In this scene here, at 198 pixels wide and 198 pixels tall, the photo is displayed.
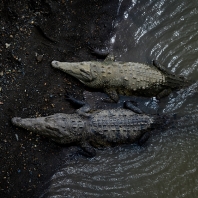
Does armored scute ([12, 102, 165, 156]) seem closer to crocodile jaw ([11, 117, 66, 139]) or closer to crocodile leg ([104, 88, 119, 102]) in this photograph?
crocodile jaw ([11, 117, 66, 139])

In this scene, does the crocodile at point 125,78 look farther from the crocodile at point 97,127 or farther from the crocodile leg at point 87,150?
the crocodile leg at point 87,150

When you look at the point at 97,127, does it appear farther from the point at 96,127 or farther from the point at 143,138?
the point at 143,138

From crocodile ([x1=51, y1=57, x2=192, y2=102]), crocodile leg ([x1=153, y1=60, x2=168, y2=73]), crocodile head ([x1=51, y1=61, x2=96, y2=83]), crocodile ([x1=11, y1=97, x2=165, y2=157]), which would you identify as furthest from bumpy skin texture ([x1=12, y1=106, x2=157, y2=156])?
crocodile leg ([x1=153, y1=60, x2=168, y2=73])

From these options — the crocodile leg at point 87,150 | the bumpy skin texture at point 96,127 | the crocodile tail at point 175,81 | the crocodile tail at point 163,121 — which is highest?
the crocodile tail at point 175,81

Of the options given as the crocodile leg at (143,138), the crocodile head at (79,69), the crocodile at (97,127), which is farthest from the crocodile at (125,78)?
the crocodile leg at (143,138)

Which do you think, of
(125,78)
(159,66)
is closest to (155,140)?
(125,78)

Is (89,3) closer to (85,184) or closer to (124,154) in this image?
(124,154)

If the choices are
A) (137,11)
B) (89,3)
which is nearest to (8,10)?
(89,3)

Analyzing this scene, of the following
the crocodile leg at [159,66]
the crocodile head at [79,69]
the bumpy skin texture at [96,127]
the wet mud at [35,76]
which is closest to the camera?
the wet mud at [35,76]
